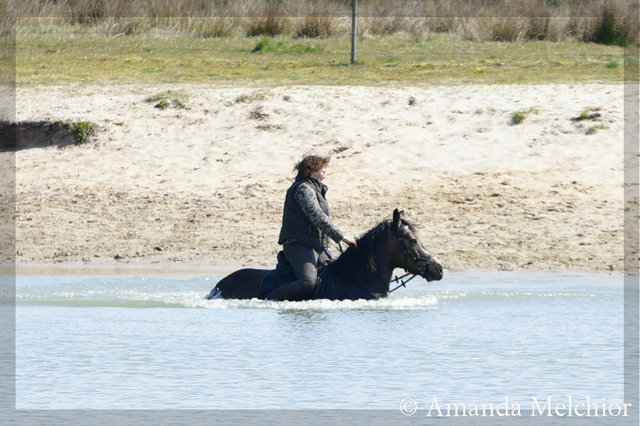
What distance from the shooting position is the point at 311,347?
8.20m

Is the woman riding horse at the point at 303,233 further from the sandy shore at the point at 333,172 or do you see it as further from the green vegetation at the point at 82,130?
the green vegetation at the point at 82,130

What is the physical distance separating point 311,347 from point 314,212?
133 centimetres

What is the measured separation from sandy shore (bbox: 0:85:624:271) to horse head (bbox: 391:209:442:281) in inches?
129

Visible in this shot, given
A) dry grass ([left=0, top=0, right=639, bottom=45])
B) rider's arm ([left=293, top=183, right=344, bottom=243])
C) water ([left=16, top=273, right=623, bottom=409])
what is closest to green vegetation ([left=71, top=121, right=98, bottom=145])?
water ([left=16, top=273, right=623, bottom=409])

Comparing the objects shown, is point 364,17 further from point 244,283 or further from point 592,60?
point 244,283

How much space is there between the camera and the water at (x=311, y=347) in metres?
6.86

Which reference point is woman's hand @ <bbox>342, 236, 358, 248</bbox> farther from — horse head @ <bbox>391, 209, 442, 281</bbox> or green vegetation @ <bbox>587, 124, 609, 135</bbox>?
green vegetation @ <bbox>587, 124, 609, 135</bbox>

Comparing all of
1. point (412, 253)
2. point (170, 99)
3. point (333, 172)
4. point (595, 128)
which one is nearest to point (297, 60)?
point (170, 99)

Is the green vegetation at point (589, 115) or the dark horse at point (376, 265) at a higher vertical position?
the green vegetation at point (589, 115)

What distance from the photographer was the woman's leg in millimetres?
9211

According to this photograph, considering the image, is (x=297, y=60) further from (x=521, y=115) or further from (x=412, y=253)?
(x=412, y=253)

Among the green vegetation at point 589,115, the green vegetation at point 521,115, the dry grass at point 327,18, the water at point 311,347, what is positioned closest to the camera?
the water at point 311,347

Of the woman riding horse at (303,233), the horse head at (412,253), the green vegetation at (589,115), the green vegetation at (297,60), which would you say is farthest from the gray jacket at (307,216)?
the green vegetation at (297,60)

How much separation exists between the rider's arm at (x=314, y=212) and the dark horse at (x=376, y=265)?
0.32 m
